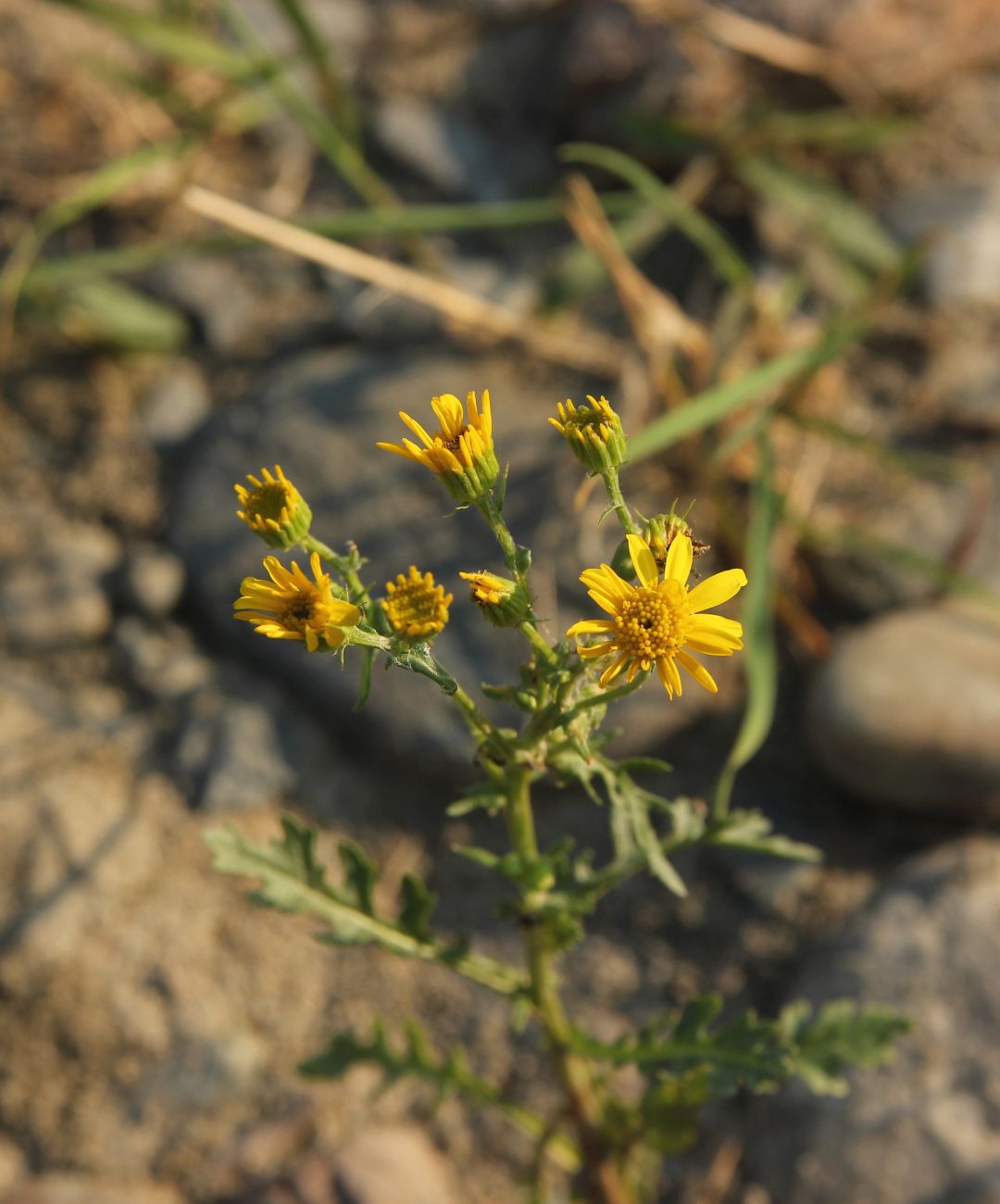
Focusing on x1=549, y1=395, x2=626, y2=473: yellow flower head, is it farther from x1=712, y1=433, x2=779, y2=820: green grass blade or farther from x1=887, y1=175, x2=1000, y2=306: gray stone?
x1=887, y1=175, x2=1000, y2=306: gray stone

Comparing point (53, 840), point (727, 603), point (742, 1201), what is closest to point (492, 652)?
point (727, 603)

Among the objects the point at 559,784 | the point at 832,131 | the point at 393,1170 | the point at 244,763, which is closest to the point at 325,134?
the point at 832,131

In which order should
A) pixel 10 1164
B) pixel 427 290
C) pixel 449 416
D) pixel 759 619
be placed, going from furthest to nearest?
pixel 427 290, pixel 759 619, pixel 10 1164, pixel 449 416

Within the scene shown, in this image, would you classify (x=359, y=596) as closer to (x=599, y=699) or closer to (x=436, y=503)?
(x=599, y=699)

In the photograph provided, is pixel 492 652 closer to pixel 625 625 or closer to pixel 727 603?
pixel 727 603

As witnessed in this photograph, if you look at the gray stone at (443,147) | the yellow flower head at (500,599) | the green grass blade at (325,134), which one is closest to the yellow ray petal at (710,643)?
the yellow flower head at (500,599)

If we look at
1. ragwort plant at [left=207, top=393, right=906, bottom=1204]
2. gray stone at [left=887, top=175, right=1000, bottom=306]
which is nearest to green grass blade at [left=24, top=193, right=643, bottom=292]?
gray stone at [left=887, top=175, right=1000, bottom=306]
